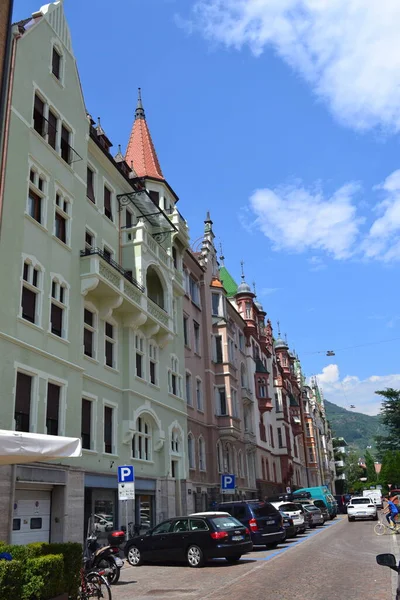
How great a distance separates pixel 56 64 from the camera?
2422cm

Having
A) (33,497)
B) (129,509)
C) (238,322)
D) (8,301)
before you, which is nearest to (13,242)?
(8,301)

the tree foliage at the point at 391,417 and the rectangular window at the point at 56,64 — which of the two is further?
the tree foliage at the point at 391,417

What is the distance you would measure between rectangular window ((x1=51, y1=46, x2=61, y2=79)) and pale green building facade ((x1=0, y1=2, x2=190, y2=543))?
82 millimetres

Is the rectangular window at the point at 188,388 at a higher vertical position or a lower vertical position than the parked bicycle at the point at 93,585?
higher

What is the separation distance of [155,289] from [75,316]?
1099cm

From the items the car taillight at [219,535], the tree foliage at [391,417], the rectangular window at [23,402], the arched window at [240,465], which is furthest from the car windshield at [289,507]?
the tree foliage at [391,417]

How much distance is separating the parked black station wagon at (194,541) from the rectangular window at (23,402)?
5429 millimetres

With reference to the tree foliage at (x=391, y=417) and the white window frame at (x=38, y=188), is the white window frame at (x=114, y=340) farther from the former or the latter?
the tree foliage at (x=391, y=417)

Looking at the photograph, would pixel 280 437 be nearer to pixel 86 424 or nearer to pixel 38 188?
pixel 86 424

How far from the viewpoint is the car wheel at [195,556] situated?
57.0 ft

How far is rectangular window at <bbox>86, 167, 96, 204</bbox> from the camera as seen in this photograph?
2587 centimetres

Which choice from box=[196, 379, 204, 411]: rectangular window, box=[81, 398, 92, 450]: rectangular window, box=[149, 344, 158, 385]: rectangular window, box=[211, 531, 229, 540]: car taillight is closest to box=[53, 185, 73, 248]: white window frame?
box=[81, 398, 92, 450]: rectangular window

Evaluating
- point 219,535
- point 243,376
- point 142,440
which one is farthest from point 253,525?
point 243,376

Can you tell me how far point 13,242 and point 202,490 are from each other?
21.7 metres
